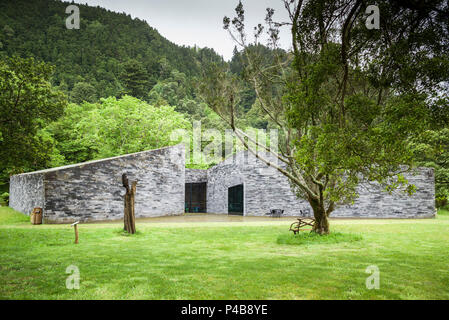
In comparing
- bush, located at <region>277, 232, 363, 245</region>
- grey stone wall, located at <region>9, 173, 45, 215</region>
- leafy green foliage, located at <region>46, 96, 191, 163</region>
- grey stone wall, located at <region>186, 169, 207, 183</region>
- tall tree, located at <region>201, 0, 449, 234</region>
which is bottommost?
bush, located at <region>277, 232, 363, 245</region>

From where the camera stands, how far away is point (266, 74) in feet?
37.4

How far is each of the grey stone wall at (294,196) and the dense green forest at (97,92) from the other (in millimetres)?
3564

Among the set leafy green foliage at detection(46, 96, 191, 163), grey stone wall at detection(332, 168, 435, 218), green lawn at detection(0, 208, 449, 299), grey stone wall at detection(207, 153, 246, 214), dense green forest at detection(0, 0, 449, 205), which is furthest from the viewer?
leafy green foliage at detection(46, 96, 191, 163)

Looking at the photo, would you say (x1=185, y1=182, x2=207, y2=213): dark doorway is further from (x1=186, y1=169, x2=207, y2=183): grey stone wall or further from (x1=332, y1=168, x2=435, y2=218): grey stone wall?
(x1=332, y1=168, x2=435, y2=218): grey stone wall

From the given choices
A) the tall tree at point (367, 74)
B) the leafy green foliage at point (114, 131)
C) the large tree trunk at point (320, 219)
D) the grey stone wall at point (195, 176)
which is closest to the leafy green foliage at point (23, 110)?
the tall tree at point (367, 74)

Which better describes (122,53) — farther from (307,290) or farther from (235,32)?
Answer: (307,290)

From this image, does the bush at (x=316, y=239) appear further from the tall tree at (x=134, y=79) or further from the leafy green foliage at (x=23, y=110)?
the tall tree at (x=134, y=79)

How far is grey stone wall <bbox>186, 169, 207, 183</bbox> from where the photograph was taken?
27.7 m

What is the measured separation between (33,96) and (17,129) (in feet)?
4.73

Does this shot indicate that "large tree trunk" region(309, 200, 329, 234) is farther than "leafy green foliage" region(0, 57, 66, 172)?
No

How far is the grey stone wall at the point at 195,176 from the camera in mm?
27719

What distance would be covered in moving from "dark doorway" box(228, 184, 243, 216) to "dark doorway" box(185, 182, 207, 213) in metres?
4.77

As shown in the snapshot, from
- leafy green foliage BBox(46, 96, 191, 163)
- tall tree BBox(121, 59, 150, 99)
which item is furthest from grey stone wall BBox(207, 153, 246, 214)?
tall tree BBox(121, 59, 150, 99)

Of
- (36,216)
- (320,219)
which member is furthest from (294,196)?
(36,216)
